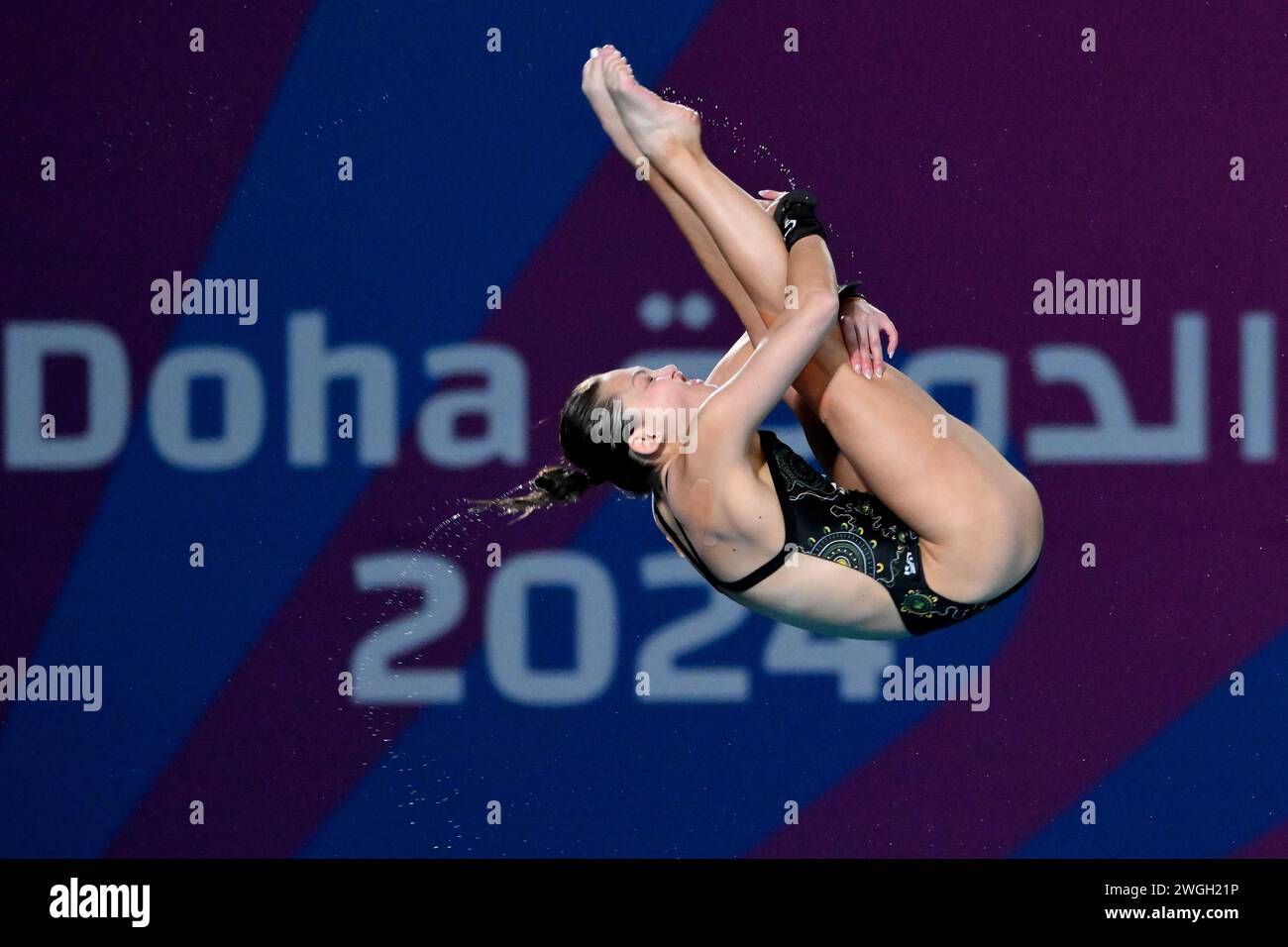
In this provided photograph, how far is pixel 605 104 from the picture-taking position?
348cm

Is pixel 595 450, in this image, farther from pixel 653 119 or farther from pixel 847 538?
pixel 653 119

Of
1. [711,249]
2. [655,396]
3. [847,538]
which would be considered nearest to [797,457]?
[847,538]

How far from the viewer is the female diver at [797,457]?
330 centimetres

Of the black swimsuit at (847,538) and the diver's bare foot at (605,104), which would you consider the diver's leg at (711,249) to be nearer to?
the diver's bare foot at (605,104)

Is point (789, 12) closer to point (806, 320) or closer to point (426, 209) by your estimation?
point (426, 209)

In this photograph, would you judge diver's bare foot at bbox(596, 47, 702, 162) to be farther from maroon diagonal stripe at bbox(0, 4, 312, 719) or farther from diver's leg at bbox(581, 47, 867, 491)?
maroon diagonal stripe at bbox(0, 4, 312, 719)

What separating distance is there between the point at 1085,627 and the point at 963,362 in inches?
36.2

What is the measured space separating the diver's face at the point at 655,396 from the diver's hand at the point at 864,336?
0.30m

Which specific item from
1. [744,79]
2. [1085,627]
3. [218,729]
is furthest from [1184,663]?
[218,729]

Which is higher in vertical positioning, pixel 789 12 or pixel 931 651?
pixel 789 12

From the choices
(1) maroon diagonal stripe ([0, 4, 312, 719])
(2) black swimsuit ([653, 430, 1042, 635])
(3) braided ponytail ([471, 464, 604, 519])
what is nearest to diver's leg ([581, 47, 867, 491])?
(2) black swimsuit ([653, 430, 1042, 635])

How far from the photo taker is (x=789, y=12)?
5113 millimetres

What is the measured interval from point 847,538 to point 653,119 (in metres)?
0.95

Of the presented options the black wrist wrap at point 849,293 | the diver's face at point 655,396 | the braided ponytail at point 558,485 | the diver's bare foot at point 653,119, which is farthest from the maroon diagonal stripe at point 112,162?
the black wrist wrap at point 849,293
